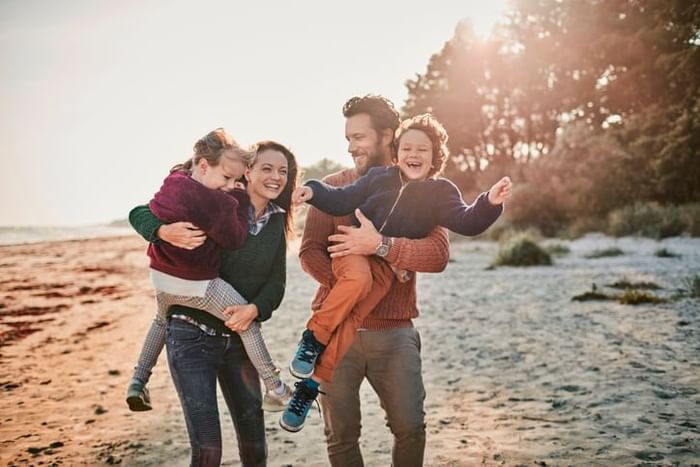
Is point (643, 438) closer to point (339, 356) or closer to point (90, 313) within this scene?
point (339, 356)

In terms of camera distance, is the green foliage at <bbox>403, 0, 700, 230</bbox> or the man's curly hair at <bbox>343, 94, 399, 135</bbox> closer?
the man's curly hair at <bbox>343, 94, 399, 135</bbox>

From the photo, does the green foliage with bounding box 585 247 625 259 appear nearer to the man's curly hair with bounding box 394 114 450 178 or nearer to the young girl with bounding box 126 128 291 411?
the man's curly hair with bounding box 394 114 450 178

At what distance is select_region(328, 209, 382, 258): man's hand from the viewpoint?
10.1 ft

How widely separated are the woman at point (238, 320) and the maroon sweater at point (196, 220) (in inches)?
2.6

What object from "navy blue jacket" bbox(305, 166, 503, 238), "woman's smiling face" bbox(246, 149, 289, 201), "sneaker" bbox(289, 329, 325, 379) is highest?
"woman's smiling face" bbox(246, 149, 289, 201)

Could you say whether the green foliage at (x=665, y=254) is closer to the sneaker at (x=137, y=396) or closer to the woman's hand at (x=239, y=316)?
the woman's hand at (x=239, y=316)

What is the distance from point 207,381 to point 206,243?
0.66 meters

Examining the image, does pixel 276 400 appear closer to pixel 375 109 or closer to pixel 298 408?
pixel 298 408

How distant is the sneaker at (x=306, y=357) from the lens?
3.02 meters

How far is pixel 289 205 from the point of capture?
3.42 m

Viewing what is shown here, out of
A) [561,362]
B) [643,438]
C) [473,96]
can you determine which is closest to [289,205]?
[643,438]

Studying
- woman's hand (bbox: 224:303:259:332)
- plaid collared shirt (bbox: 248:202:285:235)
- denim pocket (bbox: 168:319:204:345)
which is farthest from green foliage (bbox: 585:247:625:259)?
denim pocket (bbox: 168:319:204:345)

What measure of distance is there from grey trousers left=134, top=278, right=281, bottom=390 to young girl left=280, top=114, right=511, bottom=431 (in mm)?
139

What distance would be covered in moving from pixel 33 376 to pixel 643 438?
6.49m
